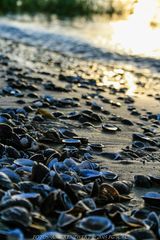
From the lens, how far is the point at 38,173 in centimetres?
297

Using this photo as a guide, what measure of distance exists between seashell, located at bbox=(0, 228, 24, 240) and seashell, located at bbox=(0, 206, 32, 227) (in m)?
0.06

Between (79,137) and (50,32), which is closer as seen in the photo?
(79,137)

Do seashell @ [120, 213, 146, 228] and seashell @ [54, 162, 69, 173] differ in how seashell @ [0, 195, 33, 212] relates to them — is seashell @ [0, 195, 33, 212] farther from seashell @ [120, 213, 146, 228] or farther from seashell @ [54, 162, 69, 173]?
seashell @ [54, 162, 69, 173]

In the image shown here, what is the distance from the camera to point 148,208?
2861 mm

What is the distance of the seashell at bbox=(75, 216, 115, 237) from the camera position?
2.36 metres

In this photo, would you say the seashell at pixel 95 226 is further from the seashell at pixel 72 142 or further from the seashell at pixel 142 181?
the seashell at pixel 72 142

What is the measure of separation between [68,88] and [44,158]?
15.9 feet

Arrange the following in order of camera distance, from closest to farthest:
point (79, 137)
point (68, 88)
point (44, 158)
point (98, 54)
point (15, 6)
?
point (44, 158), point (79, 137), point (68, 88), point (98, 54), point (15, 6)

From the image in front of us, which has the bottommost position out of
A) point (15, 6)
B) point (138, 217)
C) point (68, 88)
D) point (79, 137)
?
point (15, 6)

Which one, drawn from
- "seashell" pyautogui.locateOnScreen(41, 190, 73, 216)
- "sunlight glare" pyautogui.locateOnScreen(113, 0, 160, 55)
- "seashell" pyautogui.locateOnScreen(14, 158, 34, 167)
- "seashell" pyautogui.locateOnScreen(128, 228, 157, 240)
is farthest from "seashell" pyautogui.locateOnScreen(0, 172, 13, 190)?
"sunlight glare" pyautogui.locateOnScreen(113, 0, 160, 55)

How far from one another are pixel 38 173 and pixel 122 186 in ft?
2.10

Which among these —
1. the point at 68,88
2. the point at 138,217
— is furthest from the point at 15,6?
the point at 138,217

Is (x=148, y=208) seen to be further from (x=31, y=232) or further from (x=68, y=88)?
(x=68, y=88)

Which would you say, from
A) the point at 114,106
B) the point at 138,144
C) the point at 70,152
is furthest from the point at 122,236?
the point at 114,106
